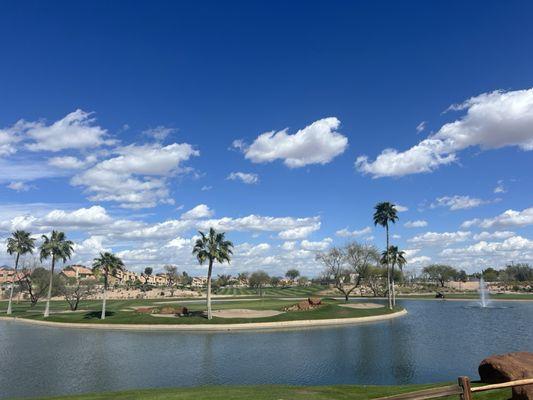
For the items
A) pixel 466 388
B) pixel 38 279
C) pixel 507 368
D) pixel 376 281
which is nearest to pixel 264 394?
pixel 507 368

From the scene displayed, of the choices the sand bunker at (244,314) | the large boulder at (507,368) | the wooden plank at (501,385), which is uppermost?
the wooden plank at (501,385)

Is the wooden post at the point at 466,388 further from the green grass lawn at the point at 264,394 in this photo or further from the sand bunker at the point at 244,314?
the sand bunker at the point at 244,314

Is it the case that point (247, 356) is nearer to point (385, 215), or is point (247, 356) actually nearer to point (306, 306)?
point (306, 306)

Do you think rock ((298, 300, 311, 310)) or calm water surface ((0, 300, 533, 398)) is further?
rock ((298, 300, 311, 310))

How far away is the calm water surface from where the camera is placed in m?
32.9

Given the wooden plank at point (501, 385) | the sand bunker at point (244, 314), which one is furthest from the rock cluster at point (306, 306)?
the wooden plank at point (501, 385)

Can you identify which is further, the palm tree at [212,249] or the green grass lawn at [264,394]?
the palm tree at [212,249]

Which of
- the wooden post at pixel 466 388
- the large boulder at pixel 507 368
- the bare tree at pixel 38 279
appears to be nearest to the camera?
the wooden post at pixel 466 388

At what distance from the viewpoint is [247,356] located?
42594mm

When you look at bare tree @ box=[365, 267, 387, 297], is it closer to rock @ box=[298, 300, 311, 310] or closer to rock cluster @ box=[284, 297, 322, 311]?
rock cluster @ box=[284, 297, 322, 311]

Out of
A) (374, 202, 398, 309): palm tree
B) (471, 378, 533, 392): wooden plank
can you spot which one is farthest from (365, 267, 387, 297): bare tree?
(471, 378, 533, 392): wooden plank

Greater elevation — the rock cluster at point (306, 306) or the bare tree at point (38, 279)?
the bare tree at point (38, 279)

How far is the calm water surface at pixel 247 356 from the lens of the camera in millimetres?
32938

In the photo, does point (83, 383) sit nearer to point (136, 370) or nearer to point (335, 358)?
point (136, 370)
